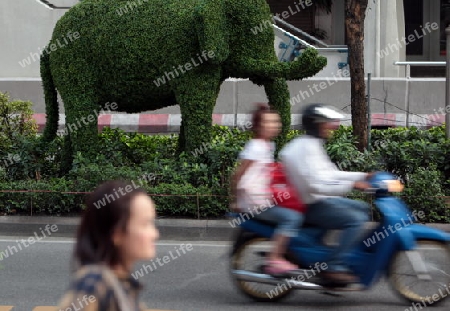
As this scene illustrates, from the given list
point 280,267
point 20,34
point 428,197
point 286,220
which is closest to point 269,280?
point 280,267

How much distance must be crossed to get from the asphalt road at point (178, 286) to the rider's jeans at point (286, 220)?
0.72m

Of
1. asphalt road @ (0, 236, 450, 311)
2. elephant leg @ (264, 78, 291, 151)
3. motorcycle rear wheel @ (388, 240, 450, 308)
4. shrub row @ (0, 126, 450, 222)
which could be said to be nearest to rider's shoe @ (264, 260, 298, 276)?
asphalt road @ (0, 236, 450, 311)

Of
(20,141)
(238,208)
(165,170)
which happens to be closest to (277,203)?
(238,208)

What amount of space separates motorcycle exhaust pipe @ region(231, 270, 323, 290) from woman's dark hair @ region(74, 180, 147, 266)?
12.4 ft

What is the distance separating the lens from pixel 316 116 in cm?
651

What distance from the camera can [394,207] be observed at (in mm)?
6340

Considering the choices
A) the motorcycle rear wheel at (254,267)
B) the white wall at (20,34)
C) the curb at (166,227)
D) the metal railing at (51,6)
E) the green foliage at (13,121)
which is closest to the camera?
the motorcycle rear wheel at (254,267)

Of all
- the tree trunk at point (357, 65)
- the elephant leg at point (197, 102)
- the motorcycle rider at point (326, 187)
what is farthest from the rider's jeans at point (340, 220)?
the tree trunk at point (357, 65)

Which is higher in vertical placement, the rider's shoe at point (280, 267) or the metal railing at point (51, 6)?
the metal railing at point (51, 6)

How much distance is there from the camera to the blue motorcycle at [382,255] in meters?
6.32

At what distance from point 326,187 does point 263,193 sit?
1.88 feet

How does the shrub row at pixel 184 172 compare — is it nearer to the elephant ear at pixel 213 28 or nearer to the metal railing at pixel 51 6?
the elephant ear at pixel 213 28

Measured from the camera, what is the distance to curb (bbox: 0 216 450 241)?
10062mm

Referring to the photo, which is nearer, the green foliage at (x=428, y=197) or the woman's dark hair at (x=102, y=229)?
the woman's dark hair at (x=102, y=229)
